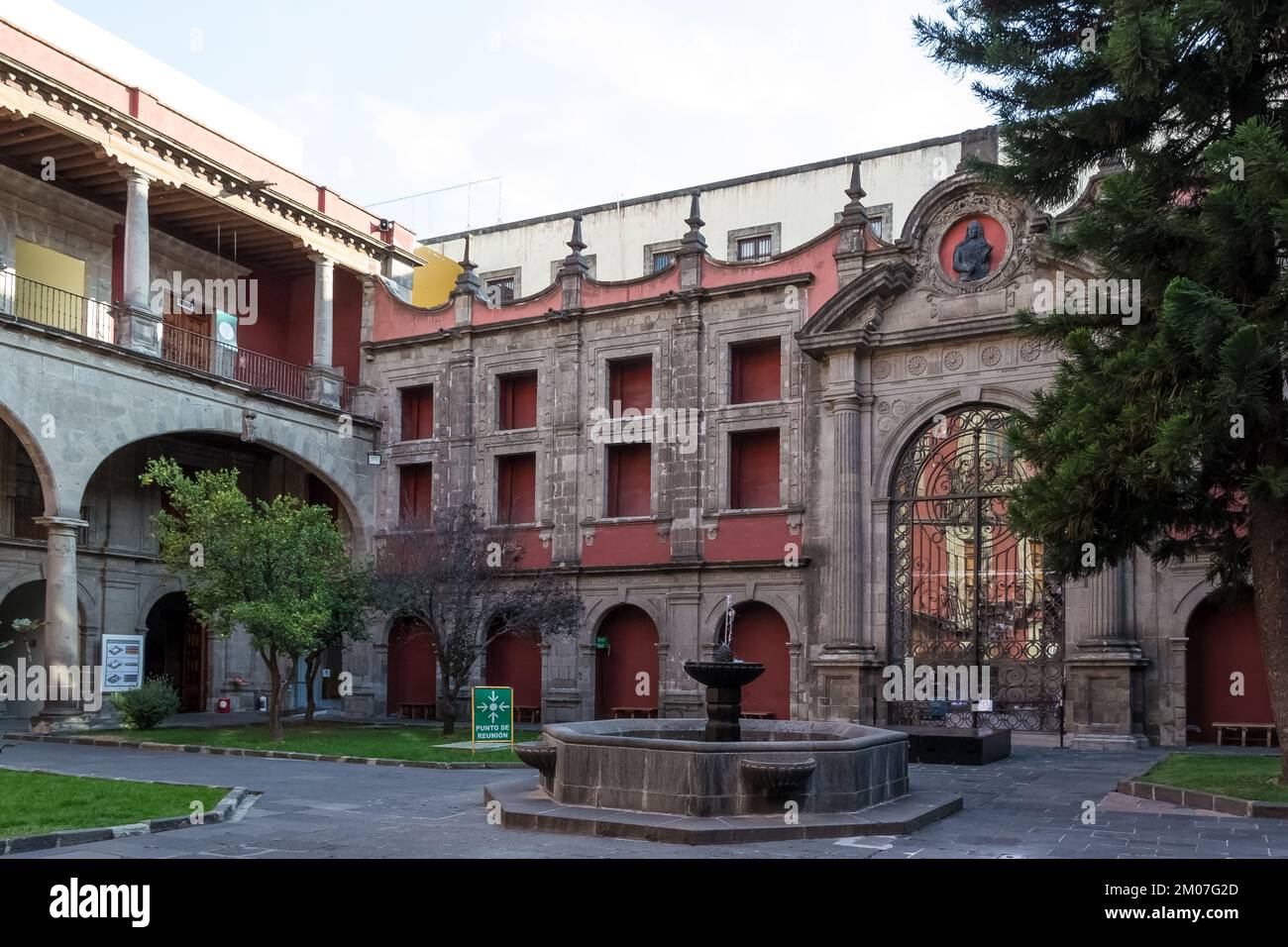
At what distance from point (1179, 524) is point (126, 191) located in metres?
22.3

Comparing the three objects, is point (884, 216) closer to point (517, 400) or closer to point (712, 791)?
point (517, 400)

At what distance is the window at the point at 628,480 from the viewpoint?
29922 mm

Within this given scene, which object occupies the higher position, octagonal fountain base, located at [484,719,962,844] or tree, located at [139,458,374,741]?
tree, located at [139,458,374,741]

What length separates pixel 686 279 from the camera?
29.2 m

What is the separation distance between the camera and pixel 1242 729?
2288 centimetres

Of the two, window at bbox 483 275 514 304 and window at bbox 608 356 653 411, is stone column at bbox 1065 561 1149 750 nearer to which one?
window at bbox 608 356 653 411

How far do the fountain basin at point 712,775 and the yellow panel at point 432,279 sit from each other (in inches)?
985

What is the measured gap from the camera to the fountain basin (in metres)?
11.9

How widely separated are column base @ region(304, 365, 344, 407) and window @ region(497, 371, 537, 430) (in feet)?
13.4

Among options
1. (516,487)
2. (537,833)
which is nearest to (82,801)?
(537,833)

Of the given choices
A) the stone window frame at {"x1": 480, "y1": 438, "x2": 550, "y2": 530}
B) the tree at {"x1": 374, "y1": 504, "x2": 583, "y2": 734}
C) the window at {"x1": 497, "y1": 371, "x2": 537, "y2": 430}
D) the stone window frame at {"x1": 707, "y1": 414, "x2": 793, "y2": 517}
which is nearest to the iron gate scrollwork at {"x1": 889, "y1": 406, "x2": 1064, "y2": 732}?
the stone window frame at {"x1": 707, "y1": 414, "x2": 793, "y2": 517}

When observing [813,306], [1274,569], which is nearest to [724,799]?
[1274,569]

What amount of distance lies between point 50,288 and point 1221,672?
2424cm
